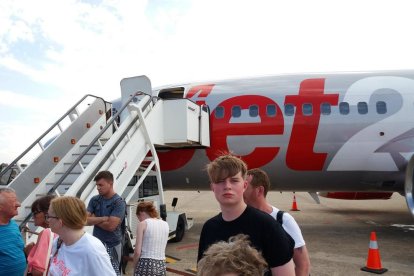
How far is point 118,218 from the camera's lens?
4219 mm

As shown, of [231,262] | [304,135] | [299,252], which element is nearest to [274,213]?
[299,252]

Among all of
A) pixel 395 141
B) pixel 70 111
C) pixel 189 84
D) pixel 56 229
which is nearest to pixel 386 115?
pixel 395 141

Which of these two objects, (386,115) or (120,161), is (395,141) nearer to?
(386,115)

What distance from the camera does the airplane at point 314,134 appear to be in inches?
379

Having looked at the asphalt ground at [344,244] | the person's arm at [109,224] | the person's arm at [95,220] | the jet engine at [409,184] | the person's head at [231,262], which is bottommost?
the asphalt ground at [344,244]

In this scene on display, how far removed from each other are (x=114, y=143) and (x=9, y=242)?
325cm

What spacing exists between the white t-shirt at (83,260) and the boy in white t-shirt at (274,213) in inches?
45.9

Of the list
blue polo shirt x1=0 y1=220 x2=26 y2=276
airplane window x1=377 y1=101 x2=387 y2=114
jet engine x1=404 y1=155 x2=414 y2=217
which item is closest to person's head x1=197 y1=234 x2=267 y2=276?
blue polo shirt x1=0 y1=220 x2=26 y2=276

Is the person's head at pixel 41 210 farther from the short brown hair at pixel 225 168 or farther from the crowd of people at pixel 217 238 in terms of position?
the short brown hair at pixel 225 168

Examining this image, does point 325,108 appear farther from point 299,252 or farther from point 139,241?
point 299,252

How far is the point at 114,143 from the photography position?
20.8 ft

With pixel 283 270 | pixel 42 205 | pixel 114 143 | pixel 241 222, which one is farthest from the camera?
pixel 114 143

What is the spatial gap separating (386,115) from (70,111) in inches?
310

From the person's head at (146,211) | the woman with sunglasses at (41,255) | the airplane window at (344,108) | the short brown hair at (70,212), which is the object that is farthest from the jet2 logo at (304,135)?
the short brown hair at (70,212)
